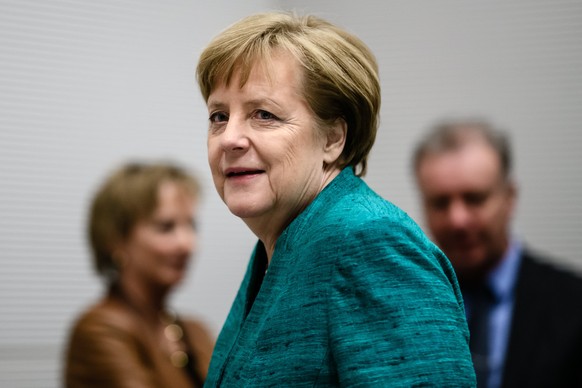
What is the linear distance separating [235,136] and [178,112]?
135 inches

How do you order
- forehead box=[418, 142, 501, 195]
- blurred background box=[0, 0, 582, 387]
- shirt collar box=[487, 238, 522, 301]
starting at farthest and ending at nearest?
blurred background box=[0, 0, 582, 387]
forehead box=[418, 142, 501, 195]
shirt collar box=[487, 238, 522, 301]

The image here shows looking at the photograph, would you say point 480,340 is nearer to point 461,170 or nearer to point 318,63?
point 461,170

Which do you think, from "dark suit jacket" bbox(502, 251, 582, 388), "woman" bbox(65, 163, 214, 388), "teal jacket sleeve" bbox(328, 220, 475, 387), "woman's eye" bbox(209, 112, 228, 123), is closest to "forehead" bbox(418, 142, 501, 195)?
"dark suit jacket" bbox(502, 251, 582, 388)

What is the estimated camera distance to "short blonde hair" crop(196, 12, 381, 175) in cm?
129

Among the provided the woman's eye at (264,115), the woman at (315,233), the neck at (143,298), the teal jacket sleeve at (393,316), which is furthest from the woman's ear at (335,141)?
the neck at (143,298)

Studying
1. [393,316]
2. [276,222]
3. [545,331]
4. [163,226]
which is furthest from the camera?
[163,226]

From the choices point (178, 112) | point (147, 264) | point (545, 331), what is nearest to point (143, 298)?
point (147, 264)

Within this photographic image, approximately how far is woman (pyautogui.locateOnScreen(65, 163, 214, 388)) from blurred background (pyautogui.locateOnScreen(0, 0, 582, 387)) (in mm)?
1116

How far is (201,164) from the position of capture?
4723mm

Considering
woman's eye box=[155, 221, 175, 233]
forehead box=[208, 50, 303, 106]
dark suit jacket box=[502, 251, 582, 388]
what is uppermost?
forehead box=[208, 50, 303, 106]

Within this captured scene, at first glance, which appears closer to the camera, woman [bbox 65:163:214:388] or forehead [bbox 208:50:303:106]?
forehead [bbox 208:50:303:106]

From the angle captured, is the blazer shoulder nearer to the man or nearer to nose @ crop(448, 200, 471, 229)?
the man

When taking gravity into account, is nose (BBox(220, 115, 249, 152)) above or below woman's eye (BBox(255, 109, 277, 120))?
below

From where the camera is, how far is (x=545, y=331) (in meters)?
2.54
